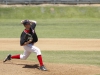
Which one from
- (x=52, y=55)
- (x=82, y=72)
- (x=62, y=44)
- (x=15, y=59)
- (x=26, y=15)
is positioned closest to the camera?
(x=82, y=72)

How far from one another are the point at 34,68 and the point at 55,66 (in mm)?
933

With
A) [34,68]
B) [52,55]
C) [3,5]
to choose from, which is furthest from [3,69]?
[3,5]

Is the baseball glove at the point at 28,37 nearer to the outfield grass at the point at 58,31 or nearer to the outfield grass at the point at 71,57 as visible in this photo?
the outfield grass at the point at 71,57

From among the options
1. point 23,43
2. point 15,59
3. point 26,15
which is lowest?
point 26,15

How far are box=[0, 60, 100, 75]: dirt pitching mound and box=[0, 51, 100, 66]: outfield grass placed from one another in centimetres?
135

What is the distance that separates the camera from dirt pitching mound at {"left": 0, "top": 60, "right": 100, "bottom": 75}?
1105cm

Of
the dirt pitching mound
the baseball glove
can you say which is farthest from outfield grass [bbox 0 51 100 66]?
the baseball glove

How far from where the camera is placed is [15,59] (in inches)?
534

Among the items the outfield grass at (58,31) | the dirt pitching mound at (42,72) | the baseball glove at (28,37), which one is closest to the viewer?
the dirt pitching mound at (42,72)

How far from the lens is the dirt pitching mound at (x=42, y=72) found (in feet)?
36.3

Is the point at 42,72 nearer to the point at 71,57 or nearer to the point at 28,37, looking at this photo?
the point at 28,37

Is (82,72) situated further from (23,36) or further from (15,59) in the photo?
(15,59)

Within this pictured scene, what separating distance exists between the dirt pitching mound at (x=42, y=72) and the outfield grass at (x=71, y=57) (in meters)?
1.35

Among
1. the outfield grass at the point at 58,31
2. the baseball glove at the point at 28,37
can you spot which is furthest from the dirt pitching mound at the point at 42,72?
the outfield grass at the point at 58,31
